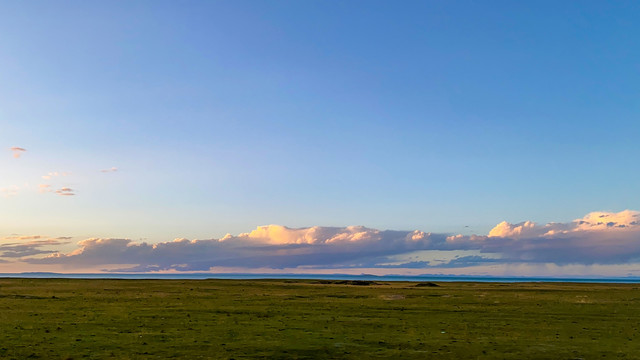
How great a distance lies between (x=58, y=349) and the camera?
26.7m

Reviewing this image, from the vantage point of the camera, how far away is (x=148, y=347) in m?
27.6

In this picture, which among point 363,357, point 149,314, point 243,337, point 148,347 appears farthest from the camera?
point 149,314

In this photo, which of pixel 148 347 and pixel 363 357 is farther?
pixel 148 347

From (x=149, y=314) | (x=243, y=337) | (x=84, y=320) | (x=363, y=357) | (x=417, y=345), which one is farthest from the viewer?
(x=149, y=314)

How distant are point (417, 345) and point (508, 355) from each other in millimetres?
5229

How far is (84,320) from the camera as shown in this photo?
130 feet

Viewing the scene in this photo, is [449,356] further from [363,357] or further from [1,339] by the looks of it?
[1,339]

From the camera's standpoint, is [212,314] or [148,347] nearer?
[148,347]

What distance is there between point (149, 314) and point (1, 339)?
15.8 meters

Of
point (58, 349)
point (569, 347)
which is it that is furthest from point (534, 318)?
point (58, 349)

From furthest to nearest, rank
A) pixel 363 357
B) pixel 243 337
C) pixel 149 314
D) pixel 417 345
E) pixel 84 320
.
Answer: pixel 149 314, pixel 84 320, pixel 243 337, pixel 417 345, pixel 363 357

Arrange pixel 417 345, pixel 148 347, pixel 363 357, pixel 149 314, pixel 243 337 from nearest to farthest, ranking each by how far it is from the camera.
Answer: pixel 363 357
pixel 148 347
pixel 417 345
pixel 243 337
pixel 149 314

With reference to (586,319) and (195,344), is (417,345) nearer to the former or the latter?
(195,344)

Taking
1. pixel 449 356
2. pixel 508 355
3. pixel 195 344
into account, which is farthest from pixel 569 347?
pixel 195 344
